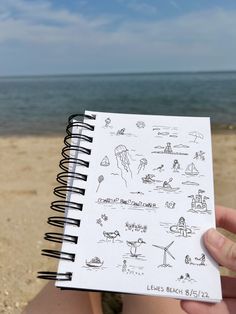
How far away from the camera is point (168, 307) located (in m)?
1.19

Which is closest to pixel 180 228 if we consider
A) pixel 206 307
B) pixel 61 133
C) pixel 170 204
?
pixel 170 204

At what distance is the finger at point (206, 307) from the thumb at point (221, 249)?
8cm

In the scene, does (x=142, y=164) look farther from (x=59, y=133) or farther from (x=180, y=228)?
(x=59, y=133)

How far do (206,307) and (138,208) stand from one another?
0.24 metres

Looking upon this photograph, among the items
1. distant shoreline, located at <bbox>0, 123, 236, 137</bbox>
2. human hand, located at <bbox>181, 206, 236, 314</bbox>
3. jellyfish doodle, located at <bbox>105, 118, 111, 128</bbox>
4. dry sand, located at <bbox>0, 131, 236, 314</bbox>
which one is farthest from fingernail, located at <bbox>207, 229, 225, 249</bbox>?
distant shoreline, located at <bbox>0, 123, 236, 137</bbox>

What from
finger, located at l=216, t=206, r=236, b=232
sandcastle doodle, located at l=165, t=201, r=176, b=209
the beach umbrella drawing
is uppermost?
the beach umbrella drawing

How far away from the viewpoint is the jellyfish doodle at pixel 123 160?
1036 millimetres

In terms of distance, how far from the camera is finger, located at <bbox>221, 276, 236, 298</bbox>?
1047mm

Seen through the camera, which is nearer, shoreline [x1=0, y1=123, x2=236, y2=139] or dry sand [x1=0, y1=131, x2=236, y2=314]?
dry sand [x1=0, y1=131, x2=236, y2=314]

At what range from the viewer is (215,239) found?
3.10ft

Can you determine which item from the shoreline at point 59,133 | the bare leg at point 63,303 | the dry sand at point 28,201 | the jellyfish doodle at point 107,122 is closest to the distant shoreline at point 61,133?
the shoreline at point 59,133

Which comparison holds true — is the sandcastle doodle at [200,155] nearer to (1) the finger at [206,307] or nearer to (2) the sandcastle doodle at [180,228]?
(2) the sandcastle doodle at [180,228]

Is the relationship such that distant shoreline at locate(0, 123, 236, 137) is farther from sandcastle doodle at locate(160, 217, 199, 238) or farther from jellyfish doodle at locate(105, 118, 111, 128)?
sandcastle doodle at locate(160, 217, 199, 238)

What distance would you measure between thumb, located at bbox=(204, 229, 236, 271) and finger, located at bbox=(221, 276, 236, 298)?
12 cm
